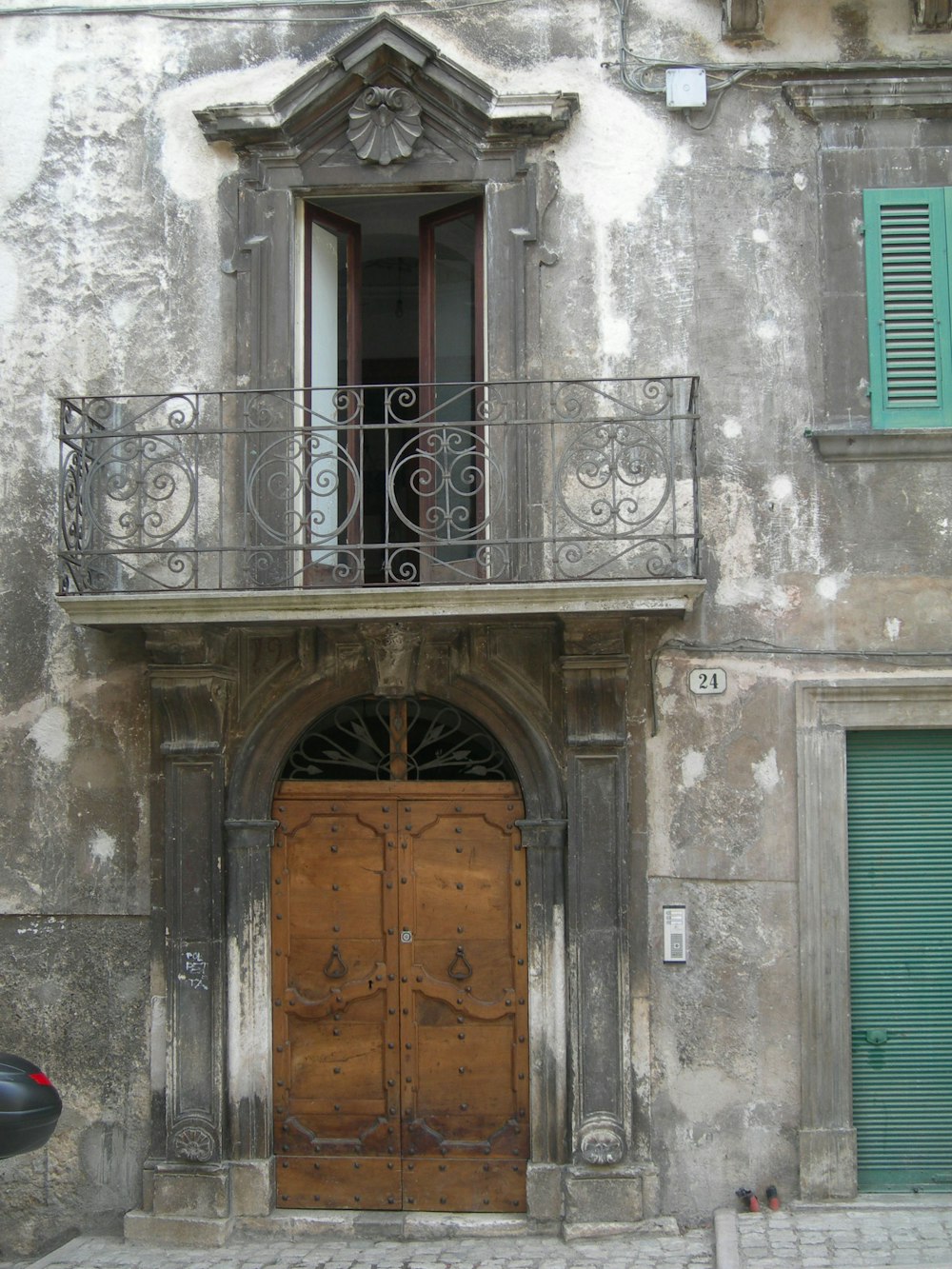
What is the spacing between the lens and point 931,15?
24.9 ft

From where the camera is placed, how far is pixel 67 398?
7.26 meters

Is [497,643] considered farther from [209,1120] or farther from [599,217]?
[209,1120]

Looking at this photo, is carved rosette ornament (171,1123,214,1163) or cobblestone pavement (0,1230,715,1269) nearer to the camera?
cobblestone pavement (0,1230,715,1269)

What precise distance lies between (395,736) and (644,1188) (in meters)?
2.80

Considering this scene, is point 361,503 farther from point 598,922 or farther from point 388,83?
point 598,922

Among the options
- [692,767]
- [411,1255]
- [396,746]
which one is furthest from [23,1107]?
[692,767]

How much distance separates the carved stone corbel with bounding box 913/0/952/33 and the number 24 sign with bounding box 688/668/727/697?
3817 mm

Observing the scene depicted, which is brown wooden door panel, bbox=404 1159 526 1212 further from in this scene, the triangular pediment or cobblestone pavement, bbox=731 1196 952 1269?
the triangular pediment

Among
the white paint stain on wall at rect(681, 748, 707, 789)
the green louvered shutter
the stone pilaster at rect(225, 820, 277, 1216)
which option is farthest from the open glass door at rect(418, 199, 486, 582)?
the green louvered shutter

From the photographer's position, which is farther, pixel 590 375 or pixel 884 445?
pixel 590 375

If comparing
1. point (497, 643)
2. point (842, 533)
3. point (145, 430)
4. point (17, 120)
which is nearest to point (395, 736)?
point (497, 643)

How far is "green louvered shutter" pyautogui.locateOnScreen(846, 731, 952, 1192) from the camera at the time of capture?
24.3 feet

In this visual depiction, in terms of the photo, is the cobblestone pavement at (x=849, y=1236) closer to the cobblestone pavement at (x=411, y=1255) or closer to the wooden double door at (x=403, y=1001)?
the cobblestone pavement at (x=411, y=1255)

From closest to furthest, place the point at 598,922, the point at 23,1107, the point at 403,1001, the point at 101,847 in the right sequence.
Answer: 1. the point at 23,1107
2. the point at 598,922
3. the point at 403,1001
4. the point at 101,847
